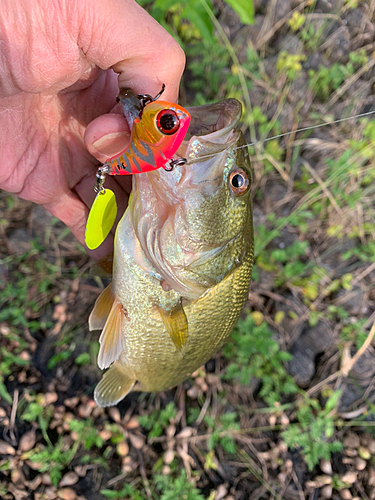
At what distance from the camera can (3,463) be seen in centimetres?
251

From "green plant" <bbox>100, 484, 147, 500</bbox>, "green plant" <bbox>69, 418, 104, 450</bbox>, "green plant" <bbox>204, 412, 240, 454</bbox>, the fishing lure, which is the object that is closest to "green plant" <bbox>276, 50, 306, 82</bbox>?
the fishing lure

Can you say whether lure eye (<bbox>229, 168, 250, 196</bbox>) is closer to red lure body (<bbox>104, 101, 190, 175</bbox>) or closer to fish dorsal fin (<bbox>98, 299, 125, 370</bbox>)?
red lure body (<bbox>104, 101, 190, 175</bbox>)

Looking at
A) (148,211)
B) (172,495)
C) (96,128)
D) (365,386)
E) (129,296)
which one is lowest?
(172,495)

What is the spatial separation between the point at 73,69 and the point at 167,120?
2.62ft

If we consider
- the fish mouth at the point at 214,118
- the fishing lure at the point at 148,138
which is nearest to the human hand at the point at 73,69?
the fishing lure at the point at 148,138

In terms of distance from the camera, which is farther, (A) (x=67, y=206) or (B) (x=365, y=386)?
(B) (x=365, y=386)

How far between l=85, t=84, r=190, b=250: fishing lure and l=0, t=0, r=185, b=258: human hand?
6.1 inches

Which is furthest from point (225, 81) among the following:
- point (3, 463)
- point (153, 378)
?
point (3, 463)

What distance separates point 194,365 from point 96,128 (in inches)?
53.8

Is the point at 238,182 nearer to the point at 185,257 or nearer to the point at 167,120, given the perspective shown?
the point at 185,257

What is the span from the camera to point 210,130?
144 centimetres

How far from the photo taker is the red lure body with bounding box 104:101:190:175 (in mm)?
1146

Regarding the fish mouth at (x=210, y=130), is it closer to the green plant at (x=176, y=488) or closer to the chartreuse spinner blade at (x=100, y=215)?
the chartreuse spinner blade at (x=100, y=215)

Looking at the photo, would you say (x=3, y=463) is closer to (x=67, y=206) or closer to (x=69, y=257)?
(x=69, y=257)
